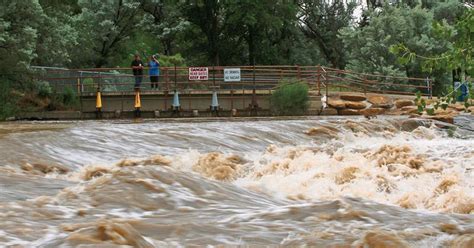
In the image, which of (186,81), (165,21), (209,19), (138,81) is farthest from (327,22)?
(138,81)

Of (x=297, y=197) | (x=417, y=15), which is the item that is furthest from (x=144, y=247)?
(x=417, y=15)

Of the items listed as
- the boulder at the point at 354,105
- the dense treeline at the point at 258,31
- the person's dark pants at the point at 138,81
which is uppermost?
the dense treeline at the point at 258,31

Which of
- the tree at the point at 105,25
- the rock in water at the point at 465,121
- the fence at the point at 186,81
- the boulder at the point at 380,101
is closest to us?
the rock in water at the point at 465,121

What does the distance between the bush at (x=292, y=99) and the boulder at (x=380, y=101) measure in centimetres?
302

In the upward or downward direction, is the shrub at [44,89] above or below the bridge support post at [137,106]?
above

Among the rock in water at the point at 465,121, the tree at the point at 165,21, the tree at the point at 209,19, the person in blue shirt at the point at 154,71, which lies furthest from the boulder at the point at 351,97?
the tree at the point at 209,19

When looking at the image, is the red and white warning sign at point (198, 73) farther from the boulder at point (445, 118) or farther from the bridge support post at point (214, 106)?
the boulder at point (445, 118)

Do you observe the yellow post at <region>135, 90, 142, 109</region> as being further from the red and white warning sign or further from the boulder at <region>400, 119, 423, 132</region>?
the boulder at <region>400, 119, 423, 132</region>

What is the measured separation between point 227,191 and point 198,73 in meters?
20.7

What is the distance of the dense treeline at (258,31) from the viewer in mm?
33938

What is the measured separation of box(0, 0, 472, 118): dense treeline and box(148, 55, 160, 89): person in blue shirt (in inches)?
172

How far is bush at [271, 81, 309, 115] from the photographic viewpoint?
25.1 m

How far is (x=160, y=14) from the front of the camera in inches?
1575

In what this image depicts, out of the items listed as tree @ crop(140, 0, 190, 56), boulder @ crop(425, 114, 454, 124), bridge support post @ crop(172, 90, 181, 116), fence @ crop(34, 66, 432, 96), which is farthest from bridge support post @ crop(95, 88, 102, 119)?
boulder @ crop(425, 114, 454, 124)
